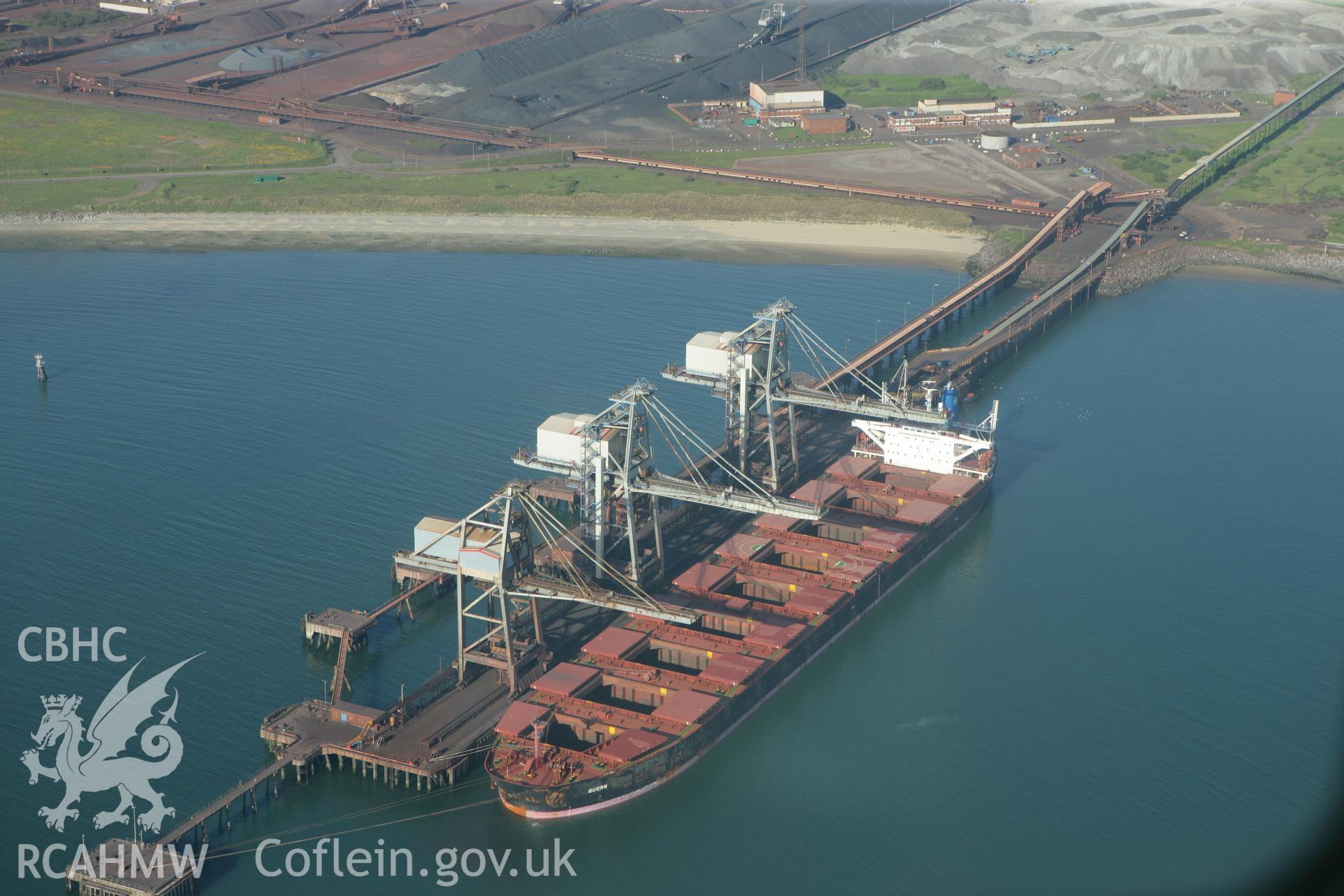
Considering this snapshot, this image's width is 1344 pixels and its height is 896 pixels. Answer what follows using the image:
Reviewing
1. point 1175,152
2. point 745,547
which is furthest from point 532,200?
point 745,547

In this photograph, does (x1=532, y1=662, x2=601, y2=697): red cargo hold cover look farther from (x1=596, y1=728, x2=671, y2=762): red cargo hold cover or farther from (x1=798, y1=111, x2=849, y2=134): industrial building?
(x1=798, y1=111, x2=849, y2=134): industrial building

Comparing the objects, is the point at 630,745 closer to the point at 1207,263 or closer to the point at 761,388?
the point at 761,388

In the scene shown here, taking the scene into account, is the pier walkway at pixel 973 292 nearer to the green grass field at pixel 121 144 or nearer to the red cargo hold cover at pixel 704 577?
the red cargo hold cover at pixel 704 577

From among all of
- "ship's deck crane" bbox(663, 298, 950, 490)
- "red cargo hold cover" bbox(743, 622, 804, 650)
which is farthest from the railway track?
"red cargo hold cover" bbox(743, 622, 804, 650)

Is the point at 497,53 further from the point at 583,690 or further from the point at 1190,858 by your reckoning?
the point at 1190,858

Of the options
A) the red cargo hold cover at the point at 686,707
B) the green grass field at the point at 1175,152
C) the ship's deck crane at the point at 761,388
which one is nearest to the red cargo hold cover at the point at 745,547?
the ship's deck crane at the point at 761,388

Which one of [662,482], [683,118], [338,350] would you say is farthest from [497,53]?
[662,482]
